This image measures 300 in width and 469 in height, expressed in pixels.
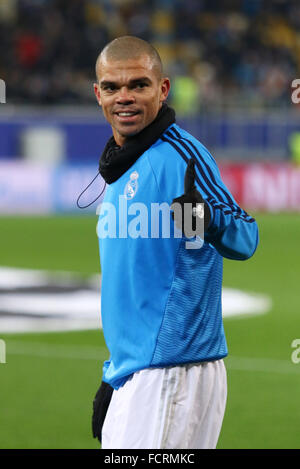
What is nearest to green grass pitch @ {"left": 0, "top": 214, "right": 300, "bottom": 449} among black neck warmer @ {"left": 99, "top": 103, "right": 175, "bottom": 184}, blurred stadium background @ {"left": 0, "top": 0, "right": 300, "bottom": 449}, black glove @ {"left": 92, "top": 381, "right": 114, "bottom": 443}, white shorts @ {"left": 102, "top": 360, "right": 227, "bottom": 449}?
blurred stadium background @ {"left": 0, "top": 0, "right": 300, "bottom": 449}

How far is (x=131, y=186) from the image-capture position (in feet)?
12.4

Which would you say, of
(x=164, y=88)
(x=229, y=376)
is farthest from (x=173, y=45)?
(x=164, y=88)

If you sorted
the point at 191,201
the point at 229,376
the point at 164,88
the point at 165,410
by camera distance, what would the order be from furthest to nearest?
the point at 229,376, the point at 164,88, the point at 165,410, the point at 191,201

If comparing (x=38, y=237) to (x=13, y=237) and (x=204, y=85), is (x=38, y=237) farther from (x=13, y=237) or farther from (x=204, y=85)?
(x=204, y=85)

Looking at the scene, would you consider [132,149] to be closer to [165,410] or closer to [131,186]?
[131,186]

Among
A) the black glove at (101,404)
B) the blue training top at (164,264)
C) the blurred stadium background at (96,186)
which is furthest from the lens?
the blurred stadium background at (96,186)

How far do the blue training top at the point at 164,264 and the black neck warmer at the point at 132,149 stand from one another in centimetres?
3

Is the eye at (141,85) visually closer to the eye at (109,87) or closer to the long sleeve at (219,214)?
the eye at (109,87)

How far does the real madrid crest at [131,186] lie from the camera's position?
3762 mm

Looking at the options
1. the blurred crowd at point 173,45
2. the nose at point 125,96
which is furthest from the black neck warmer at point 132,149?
the blurred crowd at point 173,45

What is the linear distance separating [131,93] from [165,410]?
118 cm

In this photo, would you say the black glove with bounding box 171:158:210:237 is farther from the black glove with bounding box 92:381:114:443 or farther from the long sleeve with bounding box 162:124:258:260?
the black glove with bounding box 92:381:114:443

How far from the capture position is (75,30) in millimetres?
28344
